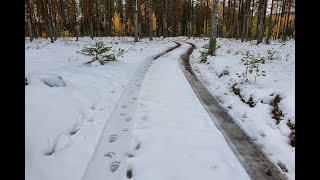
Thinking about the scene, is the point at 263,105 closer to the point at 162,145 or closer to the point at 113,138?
the point at 162,145

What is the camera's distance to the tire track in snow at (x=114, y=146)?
361 cm

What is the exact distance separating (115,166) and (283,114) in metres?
3.45

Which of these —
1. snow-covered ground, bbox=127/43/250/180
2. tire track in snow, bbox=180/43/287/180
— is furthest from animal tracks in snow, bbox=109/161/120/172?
tire track in snow, bbox=180/43/287/180

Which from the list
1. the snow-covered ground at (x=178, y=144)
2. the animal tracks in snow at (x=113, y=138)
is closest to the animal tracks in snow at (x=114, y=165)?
the snow-covered ground at (x=178, y=144)

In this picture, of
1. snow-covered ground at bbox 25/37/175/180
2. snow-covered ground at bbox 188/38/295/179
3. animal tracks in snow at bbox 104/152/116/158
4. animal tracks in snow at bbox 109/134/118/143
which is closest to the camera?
snow-covered ground at bbox 25/37/175/180

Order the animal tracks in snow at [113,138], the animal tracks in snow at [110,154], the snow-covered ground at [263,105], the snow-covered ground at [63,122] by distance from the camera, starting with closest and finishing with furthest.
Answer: the snow-covered ground at [63,122], the animal tracks in snow at [110,154], the snow-covered ground at [263,105], the animal tracks in snow at [113,138]

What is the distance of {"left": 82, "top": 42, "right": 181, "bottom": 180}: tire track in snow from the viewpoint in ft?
11.9

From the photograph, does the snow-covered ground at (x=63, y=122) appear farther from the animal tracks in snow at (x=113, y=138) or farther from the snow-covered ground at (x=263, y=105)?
the snow-covered ground at (x=263, y=105)

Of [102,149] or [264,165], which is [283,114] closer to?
[264,165]

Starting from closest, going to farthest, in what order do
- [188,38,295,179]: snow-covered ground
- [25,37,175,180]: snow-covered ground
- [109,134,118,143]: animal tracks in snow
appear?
1. [25,37,175,180]: snow-covered ground
2. [188,38,295,179]: snow-covered ground
3. [109,134,118,143]: animal tracks in snow

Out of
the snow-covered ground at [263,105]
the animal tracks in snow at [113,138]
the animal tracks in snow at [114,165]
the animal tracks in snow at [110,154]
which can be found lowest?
the animal tracks in snow at [114,165]

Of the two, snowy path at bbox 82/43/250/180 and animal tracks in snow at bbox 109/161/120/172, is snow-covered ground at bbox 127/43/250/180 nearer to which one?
snowy path at bbox 82/43/250/180
